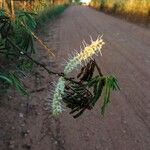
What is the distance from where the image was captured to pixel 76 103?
2818 mm

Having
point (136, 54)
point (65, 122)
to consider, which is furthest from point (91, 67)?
point (136, 54)

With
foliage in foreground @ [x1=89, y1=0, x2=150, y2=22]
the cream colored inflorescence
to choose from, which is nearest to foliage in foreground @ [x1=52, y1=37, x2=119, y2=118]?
the cream colored inflorescence

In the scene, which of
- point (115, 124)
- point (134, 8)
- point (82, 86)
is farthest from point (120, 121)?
point (134, 8)

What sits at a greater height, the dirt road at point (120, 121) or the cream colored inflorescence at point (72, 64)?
the cream colored inflorescence at point (72, 64)

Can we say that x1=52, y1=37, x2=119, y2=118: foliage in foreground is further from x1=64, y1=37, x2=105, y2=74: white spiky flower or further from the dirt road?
the dirt road

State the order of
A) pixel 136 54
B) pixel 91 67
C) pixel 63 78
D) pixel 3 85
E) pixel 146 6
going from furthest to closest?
pixel 146 6 < pixel 136 54 < pixel 3 85 < pixel 63 78 < pixel 91 67

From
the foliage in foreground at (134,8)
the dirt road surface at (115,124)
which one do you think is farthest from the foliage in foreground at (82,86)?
the foliage in foreground at (134,8)

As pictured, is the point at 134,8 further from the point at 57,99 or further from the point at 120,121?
the point at 57,99

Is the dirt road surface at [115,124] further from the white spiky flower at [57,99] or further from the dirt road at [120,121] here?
the white spiky flower at [57,99]

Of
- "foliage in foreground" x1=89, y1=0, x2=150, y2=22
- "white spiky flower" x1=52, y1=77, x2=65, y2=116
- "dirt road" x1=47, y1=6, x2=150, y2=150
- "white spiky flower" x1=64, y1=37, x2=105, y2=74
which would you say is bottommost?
"foliage in foreground" x1=89, y1=0, x2=150, y2=22

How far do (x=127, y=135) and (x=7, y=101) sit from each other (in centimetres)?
239

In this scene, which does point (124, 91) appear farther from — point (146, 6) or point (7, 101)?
point (146, 6)

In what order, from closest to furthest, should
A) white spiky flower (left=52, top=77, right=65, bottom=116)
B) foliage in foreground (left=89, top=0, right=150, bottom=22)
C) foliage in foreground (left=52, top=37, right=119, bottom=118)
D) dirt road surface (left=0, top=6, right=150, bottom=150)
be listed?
1. foliage in foreground (left=52, top=37, right=119, bottom=118)
2. white spiky flower (left=52, top=77, right=65, bottom=116)
3. dirt road surface (left=0, top=6, right=150, bottom=150)
4. foliage in foreground (left=89, top=0, right=150, bottom=22)

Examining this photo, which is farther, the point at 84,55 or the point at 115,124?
the point at 115,124
